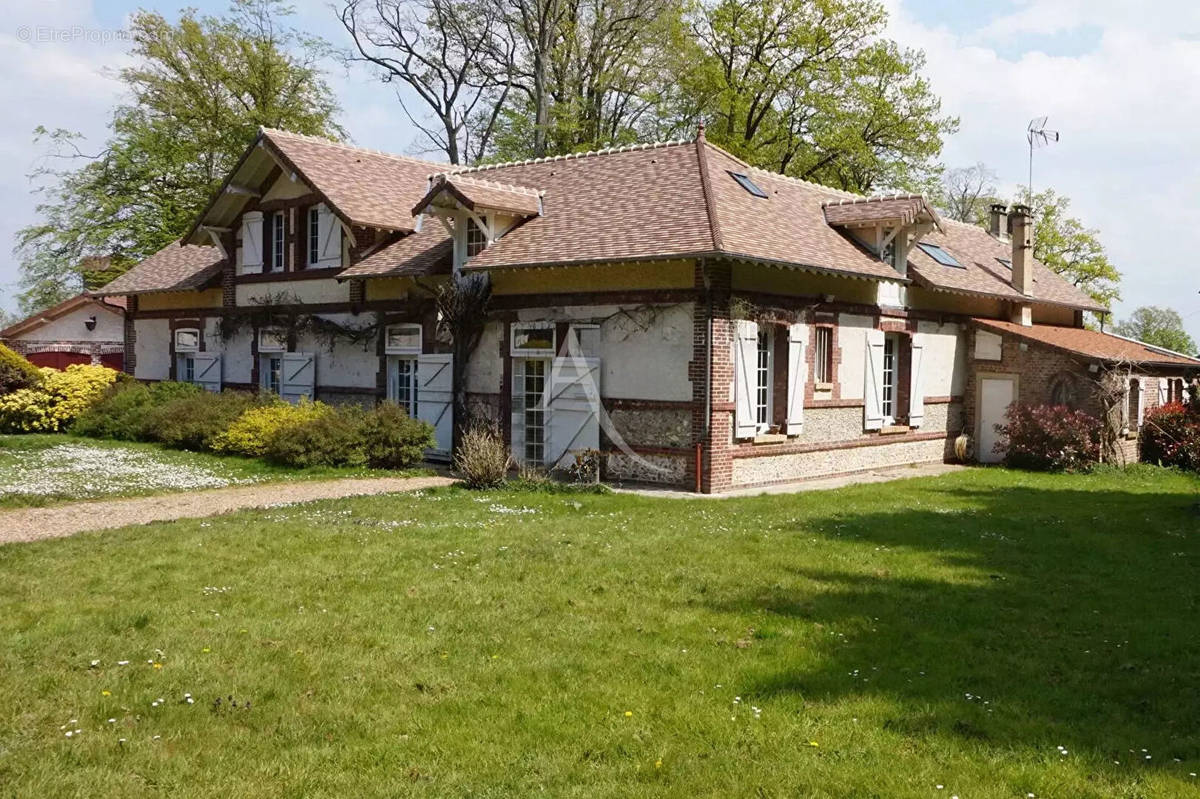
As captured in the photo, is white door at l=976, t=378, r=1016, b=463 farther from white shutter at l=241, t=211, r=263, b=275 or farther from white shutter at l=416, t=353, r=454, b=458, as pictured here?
white shutter at l=241, t=211, r=263, b=275

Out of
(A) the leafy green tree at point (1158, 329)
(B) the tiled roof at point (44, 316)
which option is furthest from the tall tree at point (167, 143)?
(A) the leafy green tree at point (1158, 329)

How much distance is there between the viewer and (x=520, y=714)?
18.3ft

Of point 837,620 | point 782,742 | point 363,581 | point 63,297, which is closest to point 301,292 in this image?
point 363,581

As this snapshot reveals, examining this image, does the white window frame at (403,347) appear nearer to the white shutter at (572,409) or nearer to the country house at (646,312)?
the country house at (646,312)

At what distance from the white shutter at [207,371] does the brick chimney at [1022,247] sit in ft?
65.5

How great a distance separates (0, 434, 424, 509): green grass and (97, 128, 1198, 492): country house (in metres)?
3.44

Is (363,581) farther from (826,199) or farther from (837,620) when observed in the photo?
(826,199)

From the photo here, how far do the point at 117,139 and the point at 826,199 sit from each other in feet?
91.9

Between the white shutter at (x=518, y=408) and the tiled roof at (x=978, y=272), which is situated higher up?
the tiled roof at (x=978, y=272)

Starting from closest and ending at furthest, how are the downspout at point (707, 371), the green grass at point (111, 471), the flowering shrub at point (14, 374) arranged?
the green grass at point (111, 471) → the downspout at point (707, 371) → the flowering shrub at point (14, 374)

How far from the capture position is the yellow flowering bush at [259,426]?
1844 cm

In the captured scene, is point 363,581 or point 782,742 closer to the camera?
point 782,742

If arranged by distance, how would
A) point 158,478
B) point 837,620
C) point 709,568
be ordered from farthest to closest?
point 158,478
point 709,568
point 837,620

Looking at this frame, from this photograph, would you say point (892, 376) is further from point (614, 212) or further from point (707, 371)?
point (614, 212)
